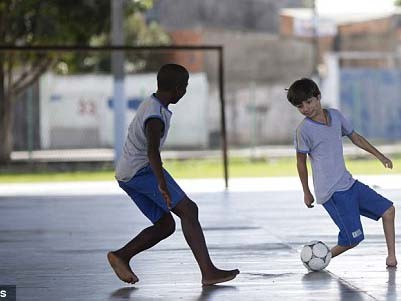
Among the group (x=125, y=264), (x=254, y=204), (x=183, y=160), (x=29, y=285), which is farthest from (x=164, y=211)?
(x=183, y=160)

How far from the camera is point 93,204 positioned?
17.7 metres

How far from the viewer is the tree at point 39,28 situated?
98.6ft

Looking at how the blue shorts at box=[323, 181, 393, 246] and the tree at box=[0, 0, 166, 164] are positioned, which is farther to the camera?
the tree at box=[0, 0, 166, 164]

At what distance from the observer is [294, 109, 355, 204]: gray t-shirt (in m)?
9.48

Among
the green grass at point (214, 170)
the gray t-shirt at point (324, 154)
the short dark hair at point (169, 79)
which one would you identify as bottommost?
the green grass at point (214, 170)

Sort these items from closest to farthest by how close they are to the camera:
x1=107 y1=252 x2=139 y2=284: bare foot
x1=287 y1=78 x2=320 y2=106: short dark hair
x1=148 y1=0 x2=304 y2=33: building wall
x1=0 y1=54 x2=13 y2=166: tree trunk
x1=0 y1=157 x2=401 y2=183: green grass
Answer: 1. x1=107 y1=252 x2=139 y2=284: bare foot
2. x1=287 y1=78 x2=320 y2=106: short dark hair
3. x1=0 y1=157 x2=401 y2=183: green grass
4. x1=0 y1=54 x2=13 y2=166: tree trunk
5. x1=148 y1=0 x2=304 y2=33: building wall

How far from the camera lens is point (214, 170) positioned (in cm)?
2822

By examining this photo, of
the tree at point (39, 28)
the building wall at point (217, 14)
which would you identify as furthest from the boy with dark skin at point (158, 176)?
the building wall at point (217, 14)

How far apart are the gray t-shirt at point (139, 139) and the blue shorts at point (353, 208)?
1533 millimetres

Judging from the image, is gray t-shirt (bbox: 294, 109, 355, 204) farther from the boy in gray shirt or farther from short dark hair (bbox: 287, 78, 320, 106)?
short dark hair (bbox: 287, 78, 320, 106)

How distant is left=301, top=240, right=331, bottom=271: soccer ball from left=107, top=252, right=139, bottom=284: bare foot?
53.8 inches

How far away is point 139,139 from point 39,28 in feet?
72.0

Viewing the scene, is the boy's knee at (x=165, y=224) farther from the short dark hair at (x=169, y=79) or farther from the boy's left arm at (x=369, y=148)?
the boy's left arm at (x=369, y=148)

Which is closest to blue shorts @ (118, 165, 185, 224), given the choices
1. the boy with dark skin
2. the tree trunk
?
the boy with dark skin
